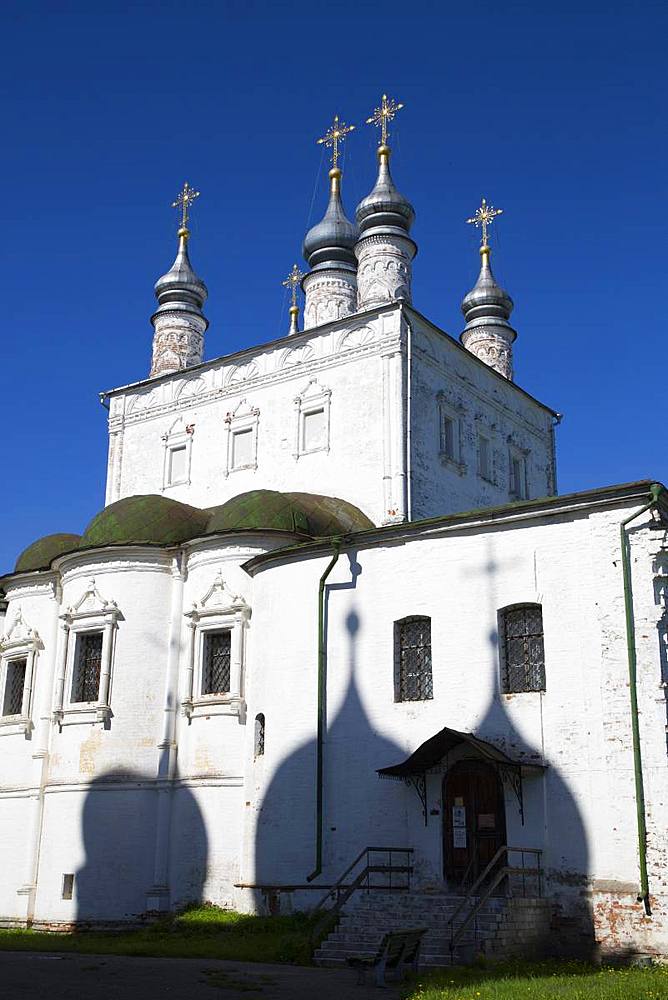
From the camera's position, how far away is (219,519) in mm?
19875

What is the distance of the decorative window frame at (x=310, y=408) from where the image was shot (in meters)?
Answer: 23.1

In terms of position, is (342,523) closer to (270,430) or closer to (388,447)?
(388,447)

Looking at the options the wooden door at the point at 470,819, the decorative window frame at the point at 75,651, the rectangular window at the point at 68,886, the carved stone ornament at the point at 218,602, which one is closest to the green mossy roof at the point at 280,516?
the carved stone ornament at the point at 218,602

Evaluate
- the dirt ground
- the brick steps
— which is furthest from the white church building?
the dirt ground

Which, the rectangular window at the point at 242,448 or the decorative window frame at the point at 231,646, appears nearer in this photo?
the decorative window frame at the point at 231,646

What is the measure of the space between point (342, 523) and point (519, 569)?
5.66 m

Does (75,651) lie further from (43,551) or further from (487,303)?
(487,303)

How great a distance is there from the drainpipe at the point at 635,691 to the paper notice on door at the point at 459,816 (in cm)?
260

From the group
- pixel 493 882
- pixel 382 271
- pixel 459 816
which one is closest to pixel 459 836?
pixel 459 816

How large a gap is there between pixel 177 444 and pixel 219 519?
6125mm

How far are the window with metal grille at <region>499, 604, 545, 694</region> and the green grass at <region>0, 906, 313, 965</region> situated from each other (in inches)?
173

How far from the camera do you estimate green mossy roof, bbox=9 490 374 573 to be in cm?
1945

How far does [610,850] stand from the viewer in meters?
13.8

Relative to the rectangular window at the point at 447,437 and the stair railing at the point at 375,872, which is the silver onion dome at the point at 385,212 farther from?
the stair railing at the point at 375,872
